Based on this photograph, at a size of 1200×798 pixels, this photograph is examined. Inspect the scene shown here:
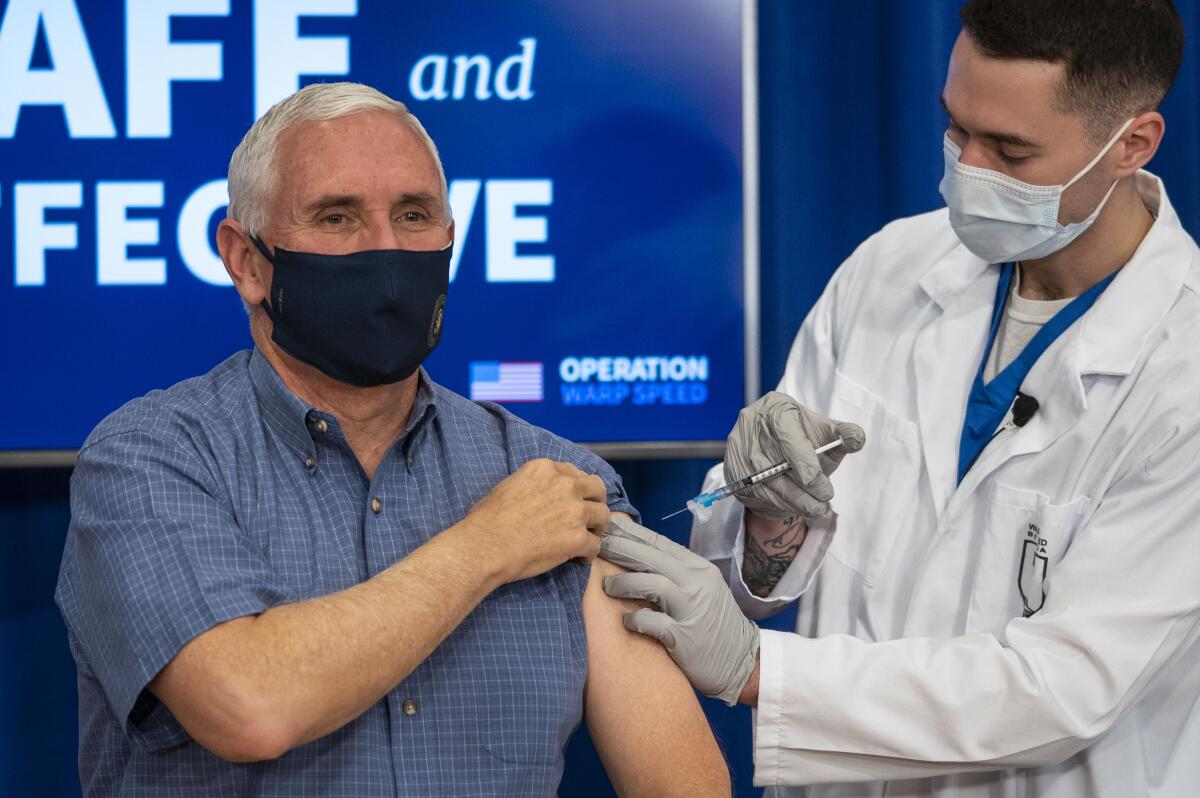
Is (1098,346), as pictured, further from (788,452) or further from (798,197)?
(798,197)

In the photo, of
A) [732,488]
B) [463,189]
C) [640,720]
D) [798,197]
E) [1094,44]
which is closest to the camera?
[640,720]

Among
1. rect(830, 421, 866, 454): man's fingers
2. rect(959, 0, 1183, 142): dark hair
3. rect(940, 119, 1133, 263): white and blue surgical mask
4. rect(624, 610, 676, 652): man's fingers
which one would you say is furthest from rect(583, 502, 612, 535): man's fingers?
rect(959, 0, 1183, 142): dark hair

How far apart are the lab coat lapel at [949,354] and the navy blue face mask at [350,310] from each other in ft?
2.66

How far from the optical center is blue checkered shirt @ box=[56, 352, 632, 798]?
121cm

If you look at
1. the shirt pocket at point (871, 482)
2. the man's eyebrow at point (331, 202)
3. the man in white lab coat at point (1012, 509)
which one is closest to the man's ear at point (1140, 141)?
the man in white lab coat at point (1012, 509)

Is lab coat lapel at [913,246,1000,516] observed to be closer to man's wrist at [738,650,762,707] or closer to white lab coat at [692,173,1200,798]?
white lab coat at [692,173,1200,798]

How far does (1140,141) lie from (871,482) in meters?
0.61

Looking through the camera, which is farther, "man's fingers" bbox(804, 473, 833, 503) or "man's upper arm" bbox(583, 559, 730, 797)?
"man's fingers" bbox(804, 473, 833, 503)

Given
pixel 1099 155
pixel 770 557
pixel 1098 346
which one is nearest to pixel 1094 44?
pixel 1099 155

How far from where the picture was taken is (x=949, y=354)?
1.86 meters

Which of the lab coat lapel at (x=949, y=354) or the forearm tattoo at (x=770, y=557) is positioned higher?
the lab coat lapel at (x=949, y=354)

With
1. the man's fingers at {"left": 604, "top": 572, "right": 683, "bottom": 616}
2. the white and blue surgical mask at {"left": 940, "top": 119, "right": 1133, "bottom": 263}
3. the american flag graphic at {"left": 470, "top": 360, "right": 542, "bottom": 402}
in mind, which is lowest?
the man's fingers at {"left": 604, "top": 572, "right": 683, "bottom": 616}

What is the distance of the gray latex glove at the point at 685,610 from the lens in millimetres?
1526

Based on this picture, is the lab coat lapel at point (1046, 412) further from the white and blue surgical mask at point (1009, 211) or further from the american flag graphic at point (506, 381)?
the american flag graphic at point (506, 381)
